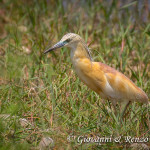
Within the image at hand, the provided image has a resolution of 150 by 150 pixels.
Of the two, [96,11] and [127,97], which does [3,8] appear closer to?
[96,11]

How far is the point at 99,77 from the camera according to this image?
3.28 m

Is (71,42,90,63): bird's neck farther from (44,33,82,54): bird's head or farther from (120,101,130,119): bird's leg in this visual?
(120,101,130,119): bird's leg

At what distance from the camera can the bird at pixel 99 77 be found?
324 centimetres

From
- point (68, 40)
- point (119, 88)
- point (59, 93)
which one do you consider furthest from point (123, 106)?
point (68, 40)

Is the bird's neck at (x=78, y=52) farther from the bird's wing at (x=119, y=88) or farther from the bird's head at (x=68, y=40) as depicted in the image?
the bird's wing at (x=119, y=88)

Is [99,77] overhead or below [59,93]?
overhead

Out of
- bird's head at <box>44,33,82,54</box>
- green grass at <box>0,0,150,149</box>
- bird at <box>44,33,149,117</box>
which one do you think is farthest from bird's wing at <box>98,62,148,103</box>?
bird's head at <box>44,33,82,54</box>

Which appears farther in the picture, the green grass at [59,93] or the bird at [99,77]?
the bird at [99,77]

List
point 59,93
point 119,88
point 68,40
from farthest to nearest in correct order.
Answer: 1. point 59,93
2. point 119,88
3. point 68,40

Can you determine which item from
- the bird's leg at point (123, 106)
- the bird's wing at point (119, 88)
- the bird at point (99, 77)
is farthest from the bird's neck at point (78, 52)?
the bird's leg at point (123, 106)

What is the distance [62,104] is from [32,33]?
200 cm

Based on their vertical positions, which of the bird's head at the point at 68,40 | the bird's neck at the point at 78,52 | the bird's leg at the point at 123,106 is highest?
the bird's head at the point at 68,40

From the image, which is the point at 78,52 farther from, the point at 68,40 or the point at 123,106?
the point at 123,106

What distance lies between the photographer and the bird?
3.24m
